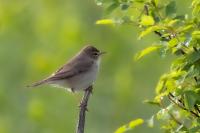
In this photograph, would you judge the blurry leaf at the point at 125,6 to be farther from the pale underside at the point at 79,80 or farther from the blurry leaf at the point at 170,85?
the pale underside at the point at 79,80

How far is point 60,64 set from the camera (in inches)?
543

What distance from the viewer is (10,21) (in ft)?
50.1

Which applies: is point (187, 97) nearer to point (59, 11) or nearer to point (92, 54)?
point (92, 54)

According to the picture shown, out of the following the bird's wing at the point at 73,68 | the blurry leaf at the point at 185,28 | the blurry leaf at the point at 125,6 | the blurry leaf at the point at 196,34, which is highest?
the bird's wing at the point at 73,68

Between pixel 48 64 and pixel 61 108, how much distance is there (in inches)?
44.0

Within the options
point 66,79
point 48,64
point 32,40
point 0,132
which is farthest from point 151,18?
point 32,40

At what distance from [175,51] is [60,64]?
9.23 meters

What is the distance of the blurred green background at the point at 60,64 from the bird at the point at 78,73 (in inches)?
101

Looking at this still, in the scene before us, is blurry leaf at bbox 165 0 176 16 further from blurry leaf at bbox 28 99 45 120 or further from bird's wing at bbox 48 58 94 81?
blurry leaf at bbox 28 99 45 120

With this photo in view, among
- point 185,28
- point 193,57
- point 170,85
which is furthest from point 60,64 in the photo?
point 193,57

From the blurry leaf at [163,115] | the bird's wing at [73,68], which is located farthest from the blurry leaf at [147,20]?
the bird's wing at [73,68]

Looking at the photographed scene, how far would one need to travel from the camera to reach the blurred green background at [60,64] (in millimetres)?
13046

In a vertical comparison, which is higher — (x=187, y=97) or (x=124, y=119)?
(x=124, y=119)

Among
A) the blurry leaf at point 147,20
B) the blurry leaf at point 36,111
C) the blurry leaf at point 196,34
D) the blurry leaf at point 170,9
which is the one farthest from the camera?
the blurry leaf at point 36,111
